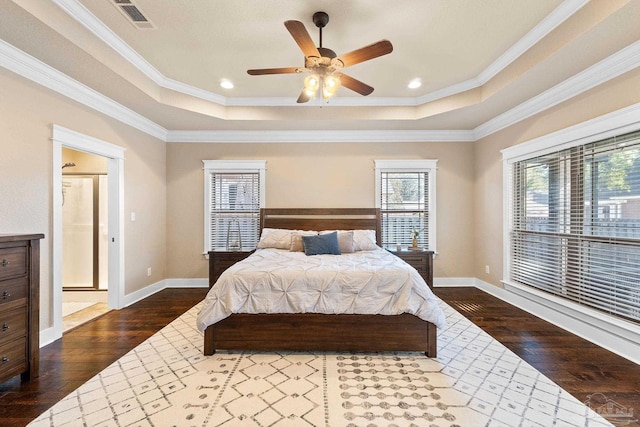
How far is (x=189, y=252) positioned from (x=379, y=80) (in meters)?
4.17

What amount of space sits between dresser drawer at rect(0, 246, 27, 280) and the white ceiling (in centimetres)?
173

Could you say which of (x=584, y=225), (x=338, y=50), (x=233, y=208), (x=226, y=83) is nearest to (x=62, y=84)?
(x=226, y=83)

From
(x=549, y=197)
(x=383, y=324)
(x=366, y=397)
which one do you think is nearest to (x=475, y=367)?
(x=383, y=324)

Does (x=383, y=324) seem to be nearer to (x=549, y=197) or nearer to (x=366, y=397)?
(x=366, y=397)

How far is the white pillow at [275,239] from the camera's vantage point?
171 inches

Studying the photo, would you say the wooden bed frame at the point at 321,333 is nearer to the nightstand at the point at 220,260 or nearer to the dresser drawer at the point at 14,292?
the dresser drawer at the point at 14,292

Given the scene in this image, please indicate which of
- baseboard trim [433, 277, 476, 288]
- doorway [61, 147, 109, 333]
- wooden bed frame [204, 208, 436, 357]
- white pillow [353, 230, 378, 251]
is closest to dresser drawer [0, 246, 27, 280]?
wooden bed frame [204, 208, 436, 357]

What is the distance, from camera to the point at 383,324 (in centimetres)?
258

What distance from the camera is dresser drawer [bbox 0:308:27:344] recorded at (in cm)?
202

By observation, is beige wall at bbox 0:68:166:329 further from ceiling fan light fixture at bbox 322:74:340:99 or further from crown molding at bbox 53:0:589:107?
ceiling fan light fixture at bbox 322:74:340:99

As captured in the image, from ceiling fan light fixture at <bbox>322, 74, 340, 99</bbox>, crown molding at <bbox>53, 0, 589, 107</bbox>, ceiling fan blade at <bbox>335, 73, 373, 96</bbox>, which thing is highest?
crown molding at <bbox>53, 0, 589, 107</bbox>

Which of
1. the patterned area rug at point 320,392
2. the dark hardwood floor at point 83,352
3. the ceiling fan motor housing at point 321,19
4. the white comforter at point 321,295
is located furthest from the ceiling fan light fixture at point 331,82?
the dark hardwood floor at point 83,352

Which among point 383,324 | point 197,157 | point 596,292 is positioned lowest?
point 383,324

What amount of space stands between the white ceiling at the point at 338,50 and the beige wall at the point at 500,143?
0.14 m
